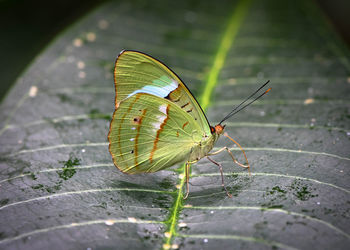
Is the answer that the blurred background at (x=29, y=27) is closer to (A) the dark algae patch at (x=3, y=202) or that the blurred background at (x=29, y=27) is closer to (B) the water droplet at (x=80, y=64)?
(B) the water droplet at (x=80, y=64)

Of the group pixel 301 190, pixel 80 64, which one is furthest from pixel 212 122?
pixel 80 64

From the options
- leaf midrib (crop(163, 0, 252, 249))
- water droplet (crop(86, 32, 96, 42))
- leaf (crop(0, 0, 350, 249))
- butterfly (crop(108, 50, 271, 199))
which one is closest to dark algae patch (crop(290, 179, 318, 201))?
leaf (crop(0, 0, 350, 249))

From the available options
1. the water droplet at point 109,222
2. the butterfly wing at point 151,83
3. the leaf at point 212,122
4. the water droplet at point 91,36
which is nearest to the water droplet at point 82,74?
the leaf at point 212,122

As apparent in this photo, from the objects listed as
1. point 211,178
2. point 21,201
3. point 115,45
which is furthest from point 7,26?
point 211,178

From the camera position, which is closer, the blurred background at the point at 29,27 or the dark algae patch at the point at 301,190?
the dark algae patch at the point at 301,190

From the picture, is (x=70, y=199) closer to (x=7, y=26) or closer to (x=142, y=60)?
(x=142, y=60)

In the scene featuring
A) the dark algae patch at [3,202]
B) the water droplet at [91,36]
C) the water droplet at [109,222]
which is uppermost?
the water droplet at [91,36]

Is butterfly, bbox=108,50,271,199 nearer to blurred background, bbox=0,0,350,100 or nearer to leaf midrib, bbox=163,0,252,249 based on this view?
leaf midrib, bbox=163,0,252,249
